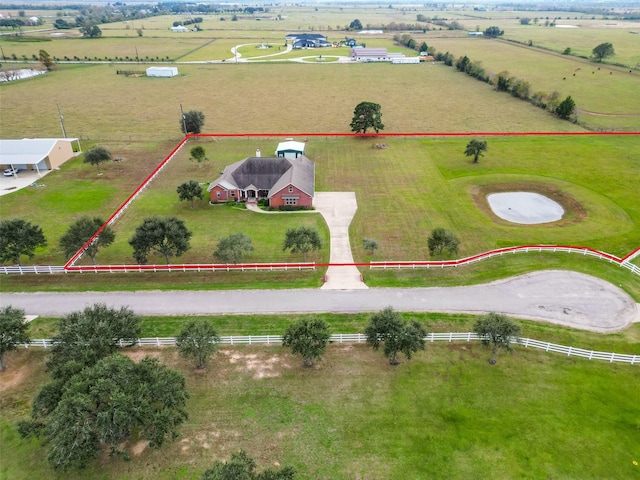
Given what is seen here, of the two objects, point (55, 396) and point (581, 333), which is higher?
point (55, 396)

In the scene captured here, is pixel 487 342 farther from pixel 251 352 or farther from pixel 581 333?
pixel 251 352

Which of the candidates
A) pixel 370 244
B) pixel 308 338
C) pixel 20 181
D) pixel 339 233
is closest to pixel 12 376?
pixel 308 338

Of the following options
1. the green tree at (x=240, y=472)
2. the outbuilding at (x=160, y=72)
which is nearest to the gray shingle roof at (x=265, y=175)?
the green tree at (x=240, y=472)

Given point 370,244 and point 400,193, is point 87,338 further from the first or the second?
point 400,193

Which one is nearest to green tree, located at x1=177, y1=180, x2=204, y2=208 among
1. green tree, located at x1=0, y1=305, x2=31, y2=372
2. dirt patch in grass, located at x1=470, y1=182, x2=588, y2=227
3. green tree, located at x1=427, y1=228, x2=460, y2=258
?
green tree, located at x1=0, y1=305, x2=31, y2=372

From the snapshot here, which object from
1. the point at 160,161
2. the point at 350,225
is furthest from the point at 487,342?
the point at 160,161

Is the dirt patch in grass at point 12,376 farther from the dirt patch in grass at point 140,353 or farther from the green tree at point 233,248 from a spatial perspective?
the green tree at point 233,248

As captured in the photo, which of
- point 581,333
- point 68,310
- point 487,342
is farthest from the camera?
point 68,310
